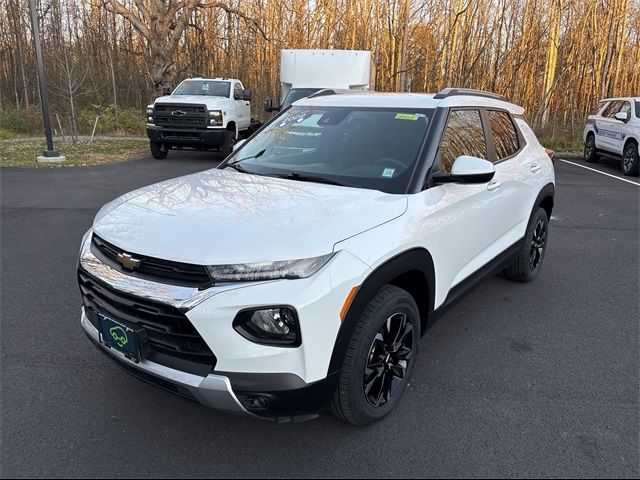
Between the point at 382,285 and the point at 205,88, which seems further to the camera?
the point at 205,88

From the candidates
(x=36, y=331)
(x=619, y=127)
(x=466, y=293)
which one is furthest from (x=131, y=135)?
(x=466, y=293)

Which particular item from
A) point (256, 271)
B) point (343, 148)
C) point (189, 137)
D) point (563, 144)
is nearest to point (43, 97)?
point (189, 137)

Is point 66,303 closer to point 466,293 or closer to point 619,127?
point 466,293

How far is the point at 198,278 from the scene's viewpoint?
7.25 ft

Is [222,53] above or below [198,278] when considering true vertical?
above

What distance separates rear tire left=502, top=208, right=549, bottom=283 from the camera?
4.63 m

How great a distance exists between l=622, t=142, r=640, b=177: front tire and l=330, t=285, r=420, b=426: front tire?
37.1 feet

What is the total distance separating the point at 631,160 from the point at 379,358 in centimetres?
1179

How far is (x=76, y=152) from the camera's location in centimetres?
1405

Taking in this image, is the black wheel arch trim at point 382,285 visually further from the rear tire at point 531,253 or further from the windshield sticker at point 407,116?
the rear tire at point 531,253

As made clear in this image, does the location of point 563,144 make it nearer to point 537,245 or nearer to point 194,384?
point 537,245

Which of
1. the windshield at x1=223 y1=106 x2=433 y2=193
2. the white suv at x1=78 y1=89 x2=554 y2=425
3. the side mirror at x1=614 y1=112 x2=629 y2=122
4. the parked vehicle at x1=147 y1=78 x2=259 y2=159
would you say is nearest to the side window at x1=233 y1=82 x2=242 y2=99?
the parked vehicle at x1=147 y1=78 x2=259 y2=159

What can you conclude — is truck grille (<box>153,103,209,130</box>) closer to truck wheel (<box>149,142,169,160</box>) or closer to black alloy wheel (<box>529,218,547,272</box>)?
truck wheel (<box>149,142,169,160</box>)

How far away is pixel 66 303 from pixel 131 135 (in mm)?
17573
